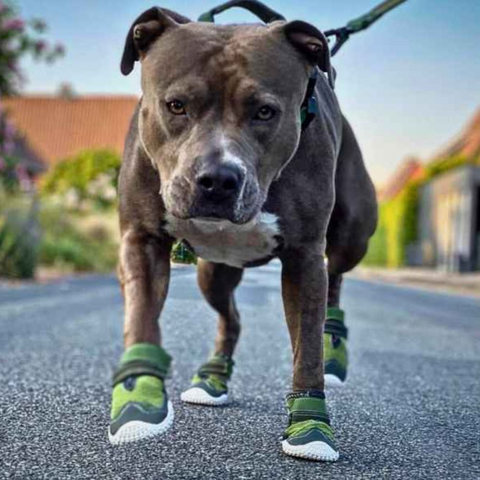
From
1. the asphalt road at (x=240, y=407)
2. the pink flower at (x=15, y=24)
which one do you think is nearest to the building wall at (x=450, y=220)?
the pink flower at (x=15, y=24)

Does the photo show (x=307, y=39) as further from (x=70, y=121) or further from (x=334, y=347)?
(x=70, y=121)

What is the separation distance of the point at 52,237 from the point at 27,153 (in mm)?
19522

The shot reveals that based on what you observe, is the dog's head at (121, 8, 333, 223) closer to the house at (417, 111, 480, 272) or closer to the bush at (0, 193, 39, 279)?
the bush at (0, 193, 39, 279)

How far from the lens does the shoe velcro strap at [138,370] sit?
2.84 m

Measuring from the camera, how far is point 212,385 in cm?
426

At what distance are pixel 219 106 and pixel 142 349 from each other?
726 millimetres

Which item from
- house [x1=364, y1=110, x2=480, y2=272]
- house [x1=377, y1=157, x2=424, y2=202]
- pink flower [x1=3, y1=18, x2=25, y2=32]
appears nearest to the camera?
pink flower [x1=3, y1=18, x2=25, y2=32]

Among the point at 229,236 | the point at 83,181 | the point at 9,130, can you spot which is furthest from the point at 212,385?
the point at 83,181

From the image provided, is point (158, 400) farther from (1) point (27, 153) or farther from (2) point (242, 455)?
(1) point (27, 153)

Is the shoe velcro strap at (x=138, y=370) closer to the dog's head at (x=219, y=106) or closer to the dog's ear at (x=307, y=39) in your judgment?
the dog's head at (x=219, y=106)

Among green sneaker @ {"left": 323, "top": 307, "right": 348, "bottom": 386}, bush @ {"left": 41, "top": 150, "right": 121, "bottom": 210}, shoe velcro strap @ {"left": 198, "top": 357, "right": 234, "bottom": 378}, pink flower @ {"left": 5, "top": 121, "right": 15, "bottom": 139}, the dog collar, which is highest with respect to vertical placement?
the dog collar

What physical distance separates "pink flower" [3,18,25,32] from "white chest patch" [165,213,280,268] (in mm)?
14895

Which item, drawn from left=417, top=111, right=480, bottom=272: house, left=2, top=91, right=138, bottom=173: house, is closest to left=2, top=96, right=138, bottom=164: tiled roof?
left=2, top=91, right=138, bottom=173: house

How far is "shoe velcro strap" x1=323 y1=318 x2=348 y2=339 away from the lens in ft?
13.9
